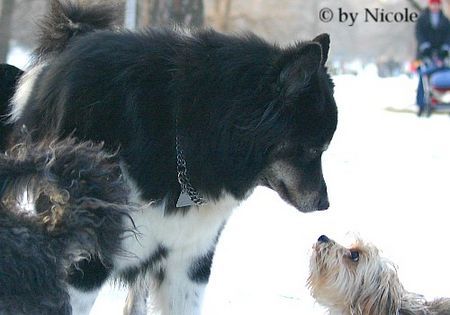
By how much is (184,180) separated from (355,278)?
3.17ft

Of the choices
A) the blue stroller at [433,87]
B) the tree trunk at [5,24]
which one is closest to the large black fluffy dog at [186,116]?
the blue stroller at [433,87]

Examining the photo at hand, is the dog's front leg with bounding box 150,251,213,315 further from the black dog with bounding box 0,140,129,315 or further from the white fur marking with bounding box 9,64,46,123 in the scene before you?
the black dog with bounding box 0,140,129,315

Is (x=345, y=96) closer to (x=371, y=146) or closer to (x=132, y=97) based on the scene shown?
(x=371, y=146)

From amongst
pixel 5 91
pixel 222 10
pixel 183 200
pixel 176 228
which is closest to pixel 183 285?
pixel 176 228

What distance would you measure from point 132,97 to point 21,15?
37.4 ft

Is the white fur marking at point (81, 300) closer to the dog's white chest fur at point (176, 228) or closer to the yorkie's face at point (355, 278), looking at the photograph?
the dog's white chest fur at point (176, 228)

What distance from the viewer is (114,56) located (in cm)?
399

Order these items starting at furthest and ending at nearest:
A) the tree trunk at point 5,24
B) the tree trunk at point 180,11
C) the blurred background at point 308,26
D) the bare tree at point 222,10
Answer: the bare tree at point 222,10
the blurred background at point 308,26
the tree trunk at point 5,24
the tree trunk at point 180,11

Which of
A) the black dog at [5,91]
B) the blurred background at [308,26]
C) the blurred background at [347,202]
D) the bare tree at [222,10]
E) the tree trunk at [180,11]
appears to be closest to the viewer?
the black dog at [5,91]

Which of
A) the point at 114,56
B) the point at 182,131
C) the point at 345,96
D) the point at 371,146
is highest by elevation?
the point at 114,56

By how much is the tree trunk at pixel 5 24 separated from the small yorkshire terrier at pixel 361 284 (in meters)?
10.4

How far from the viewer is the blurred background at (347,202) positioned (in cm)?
561

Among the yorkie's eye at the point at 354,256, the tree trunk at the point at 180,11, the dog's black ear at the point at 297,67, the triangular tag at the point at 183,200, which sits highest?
the dog's black ear at the point at 297,67

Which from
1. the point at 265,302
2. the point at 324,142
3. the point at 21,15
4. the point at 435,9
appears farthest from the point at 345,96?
the point at 324,142
